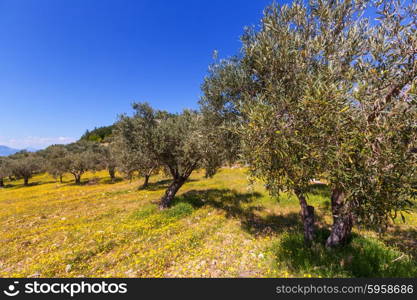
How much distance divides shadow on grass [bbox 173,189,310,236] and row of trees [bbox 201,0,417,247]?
12.8 feet

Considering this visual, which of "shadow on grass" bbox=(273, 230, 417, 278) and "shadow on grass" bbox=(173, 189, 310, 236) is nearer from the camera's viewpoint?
"shadow on grass" bbox=(273, 230, 417, 278)

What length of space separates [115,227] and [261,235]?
403 inches

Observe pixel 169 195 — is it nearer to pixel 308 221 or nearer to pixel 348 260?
pixel 308 221

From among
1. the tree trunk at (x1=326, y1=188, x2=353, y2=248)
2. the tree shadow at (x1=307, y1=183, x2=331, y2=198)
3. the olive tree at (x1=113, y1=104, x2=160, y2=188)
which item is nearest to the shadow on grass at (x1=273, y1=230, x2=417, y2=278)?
the tree trunk at (x1=326, y1=188, x2=353, y2=248)

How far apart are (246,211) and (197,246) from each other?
6.54 meters

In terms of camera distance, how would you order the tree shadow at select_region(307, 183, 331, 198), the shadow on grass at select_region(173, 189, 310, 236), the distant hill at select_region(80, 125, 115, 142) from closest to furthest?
the shadow on grass at select_region(173, 189, 310, 236)
the tree shadow at select_region(307, 183, 331, 198)
the distant hill at select_region(80, 125, 115, 142)

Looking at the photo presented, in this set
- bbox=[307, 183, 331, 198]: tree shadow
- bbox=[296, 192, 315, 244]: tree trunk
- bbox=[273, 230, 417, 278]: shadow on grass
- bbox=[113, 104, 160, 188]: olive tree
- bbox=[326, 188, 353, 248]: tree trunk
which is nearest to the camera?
bbox=[273, 230, 417, 278]: shadow on grass

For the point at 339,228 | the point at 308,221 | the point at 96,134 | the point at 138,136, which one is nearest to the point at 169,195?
Answer: the point at 138,136

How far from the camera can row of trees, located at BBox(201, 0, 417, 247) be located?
15.9 ft

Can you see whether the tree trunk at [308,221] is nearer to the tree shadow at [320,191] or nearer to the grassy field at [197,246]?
the grassy field at [197,246]

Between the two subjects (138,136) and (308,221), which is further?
(138,136)

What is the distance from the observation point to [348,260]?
6980 millimetres

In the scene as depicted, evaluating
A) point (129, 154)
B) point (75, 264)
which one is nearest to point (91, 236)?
point (75, 264)

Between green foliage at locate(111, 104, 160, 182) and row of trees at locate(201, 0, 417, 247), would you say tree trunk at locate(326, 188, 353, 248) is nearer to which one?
row of trees at locate(201, 0, 417, 247)
